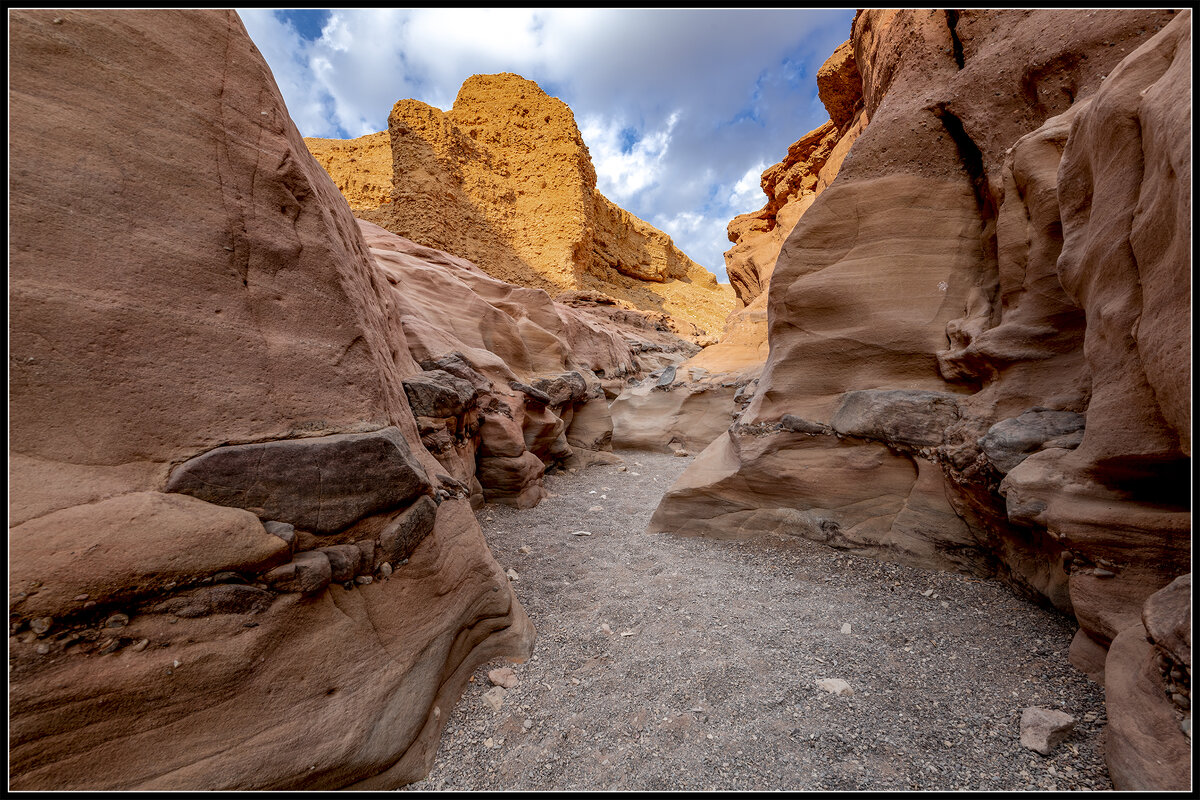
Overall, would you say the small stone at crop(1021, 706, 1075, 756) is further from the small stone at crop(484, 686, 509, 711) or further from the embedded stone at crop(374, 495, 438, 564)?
the embedded stone at crop(374, 495, 438, 564)

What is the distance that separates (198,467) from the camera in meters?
1.77

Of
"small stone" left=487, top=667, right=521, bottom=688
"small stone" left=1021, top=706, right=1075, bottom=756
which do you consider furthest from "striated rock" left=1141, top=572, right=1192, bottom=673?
"small stone" left=487, top=667, right=521, bottom=688

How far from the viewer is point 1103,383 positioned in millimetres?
2111

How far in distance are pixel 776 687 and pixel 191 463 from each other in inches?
113

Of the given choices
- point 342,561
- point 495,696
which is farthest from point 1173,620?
point 342,561

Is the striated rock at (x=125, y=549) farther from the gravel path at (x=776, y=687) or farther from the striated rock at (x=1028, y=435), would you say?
the striated rock at (x=1028, y=435)

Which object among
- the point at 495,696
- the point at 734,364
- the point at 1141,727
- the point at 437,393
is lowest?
the point at 495,696

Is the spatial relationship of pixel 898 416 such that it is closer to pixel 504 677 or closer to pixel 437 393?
pixel 504 677

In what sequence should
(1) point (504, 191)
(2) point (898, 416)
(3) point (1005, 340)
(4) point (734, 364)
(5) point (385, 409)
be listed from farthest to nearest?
(1) point (504, 191) < (4) point (734, 364) < (2) point (898, 416) < (3) point (1005, 340) < (5) point (385, 409)

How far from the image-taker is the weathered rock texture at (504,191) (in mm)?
17734

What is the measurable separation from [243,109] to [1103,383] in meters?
4.50

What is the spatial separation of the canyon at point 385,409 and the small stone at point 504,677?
142 millimetres

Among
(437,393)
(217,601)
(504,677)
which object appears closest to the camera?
(217,601)

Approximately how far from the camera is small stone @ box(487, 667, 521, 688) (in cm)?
239
